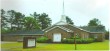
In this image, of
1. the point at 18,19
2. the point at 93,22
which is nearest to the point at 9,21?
the point at 18,19

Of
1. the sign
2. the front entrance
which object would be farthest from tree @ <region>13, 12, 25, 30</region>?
the sign

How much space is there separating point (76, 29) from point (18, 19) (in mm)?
23054

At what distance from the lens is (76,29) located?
4847cm

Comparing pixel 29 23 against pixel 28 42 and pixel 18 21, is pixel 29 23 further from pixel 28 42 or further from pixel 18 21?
pixel 28 42

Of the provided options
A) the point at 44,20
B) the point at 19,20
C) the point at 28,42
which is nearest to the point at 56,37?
the point at 28,42

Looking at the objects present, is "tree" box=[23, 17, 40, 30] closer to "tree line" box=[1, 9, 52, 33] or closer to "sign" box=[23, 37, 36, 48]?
"tree line" box=[1, 9, 52, 33]

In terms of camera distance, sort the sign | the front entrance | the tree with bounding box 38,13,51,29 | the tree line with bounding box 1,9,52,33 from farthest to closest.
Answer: the tree with bounding box 38,13,51,29 < the tree line with bounding box 1,9,52,33 < the front entrance < the sign

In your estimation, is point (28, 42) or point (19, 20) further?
point (19, 20)

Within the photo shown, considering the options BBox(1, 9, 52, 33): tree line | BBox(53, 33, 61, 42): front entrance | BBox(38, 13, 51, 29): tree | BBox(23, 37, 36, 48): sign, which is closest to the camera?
BBox(23, 37, 36, 48): sign

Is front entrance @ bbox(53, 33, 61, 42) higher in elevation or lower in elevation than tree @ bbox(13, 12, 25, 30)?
lower

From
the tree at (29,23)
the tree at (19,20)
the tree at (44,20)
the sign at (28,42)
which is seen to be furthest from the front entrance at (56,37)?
the tree at (44,20)

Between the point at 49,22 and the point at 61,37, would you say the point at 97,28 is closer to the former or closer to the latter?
the point at 61,37

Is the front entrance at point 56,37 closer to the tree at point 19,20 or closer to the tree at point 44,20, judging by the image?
the tree at point 19,20

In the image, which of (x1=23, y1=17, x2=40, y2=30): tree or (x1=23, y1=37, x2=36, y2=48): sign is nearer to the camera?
(x1=23, y1=37, x2=36, y2=48): sign
